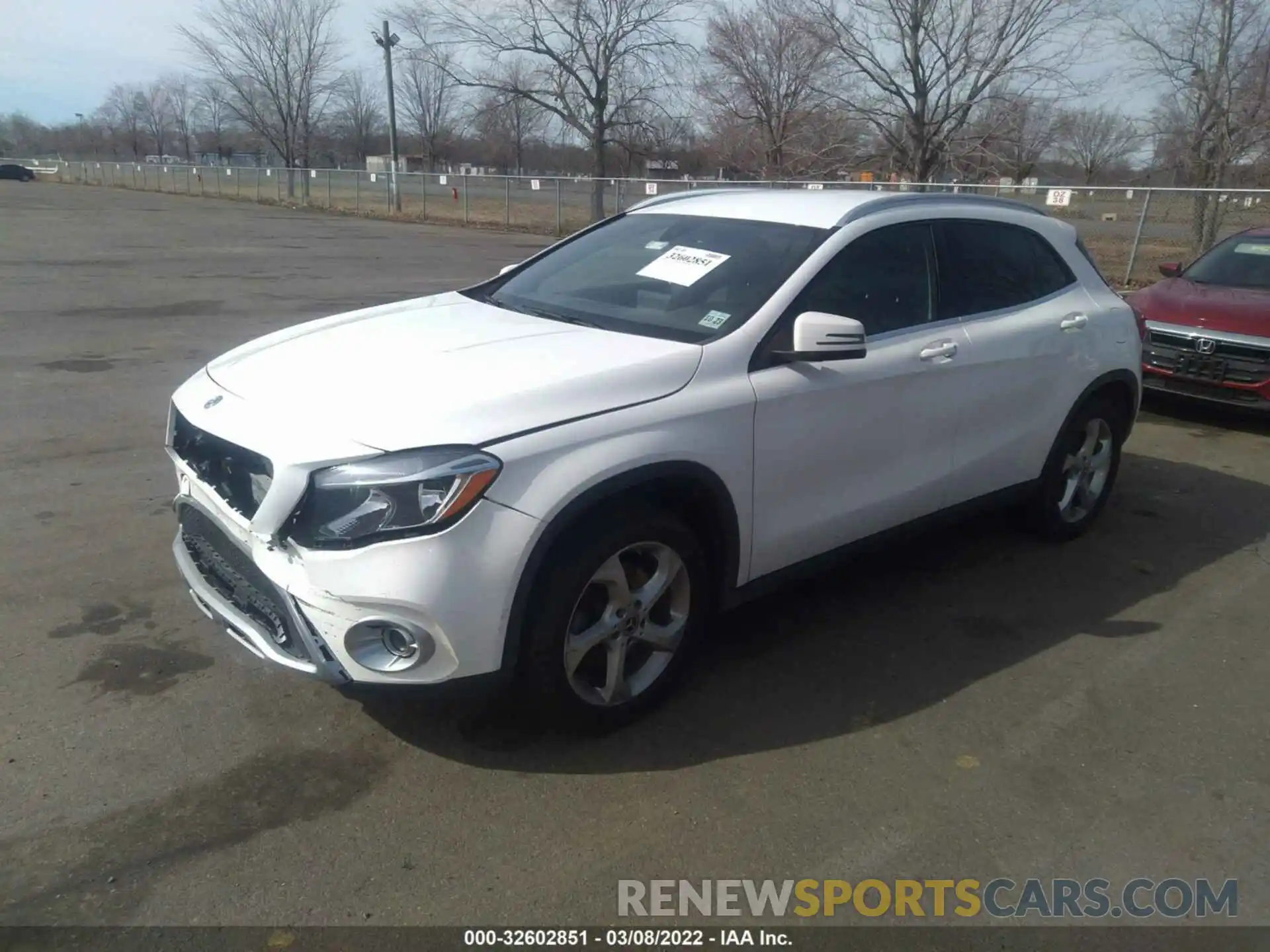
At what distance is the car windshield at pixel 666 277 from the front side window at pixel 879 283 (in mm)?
129

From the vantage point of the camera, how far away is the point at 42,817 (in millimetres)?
2871

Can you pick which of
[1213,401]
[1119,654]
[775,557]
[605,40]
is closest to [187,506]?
[775,557]

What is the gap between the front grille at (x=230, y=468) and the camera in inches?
117

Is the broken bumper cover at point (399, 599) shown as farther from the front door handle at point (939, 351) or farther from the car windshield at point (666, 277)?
the front door handle at point (939, 351)

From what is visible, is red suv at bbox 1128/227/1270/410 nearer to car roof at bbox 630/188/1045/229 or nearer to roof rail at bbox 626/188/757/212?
car roof at bbox 630/188/1045/229

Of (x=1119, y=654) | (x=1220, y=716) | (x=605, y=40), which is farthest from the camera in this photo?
(x=605, y=40)

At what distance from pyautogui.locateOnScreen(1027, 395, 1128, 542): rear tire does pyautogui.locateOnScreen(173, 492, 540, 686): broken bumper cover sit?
3277 millimetres

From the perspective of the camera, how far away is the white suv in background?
2.79 metres

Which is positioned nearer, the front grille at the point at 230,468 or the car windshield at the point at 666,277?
the front grille at the point at 230,468

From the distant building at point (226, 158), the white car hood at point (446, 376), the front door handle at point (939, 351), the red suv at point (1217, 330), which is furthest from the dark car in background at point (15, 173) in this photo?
the front door handle at point (939, 351)

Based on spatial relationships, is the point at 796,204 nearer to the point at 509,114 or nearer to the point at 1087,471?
the point at 1087,471

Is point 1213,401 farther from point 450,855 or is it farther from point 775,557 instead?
point 450,855

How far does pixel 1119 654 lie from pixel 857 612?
42.2 inches

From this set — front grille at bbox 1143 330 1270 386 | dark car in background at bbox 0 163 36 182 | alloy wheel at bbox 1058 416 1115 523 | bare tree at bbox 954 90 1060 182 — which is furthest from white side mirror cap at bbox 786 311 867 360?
dark car in background at bbox 0 163 36 182
